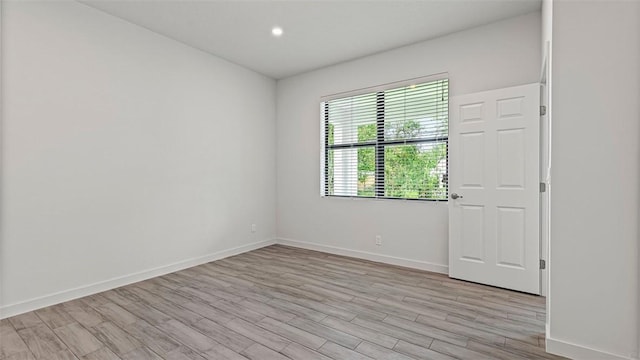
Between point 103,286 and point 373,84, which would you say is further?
point 373,84

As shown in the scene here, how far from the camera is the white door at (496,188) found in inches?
115

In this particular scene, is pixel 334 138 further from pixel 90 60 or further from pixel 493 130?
pixel 90 60

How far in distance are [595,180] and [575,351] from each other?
1.03m

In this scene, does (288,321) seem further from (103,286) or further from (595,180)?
(595,180)

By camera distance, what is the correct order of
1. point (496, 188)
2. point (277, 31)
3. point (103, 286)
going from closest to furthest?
point (103, 286)
point (496, 188)
point (277, 31)

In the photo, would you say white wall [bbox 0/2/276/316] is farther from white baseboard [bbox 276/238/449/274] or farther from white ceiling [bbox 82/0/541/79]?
white baseboard [bbox 276/238/449/274]

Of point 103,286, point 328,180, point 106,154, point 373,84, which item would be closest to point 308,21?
point 373,84

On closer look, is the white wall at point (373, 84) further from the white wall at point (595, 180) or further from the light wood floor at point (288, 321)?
the white wall at point (595, 180)

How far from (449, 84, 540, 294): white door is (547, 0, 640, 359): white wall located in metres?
1.16

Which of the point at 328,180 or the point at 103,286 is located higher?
the point at 328,180

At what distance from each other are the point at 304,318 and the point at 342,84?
3159 mm

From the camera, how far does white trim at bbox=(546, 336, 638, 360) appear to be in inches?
67.9

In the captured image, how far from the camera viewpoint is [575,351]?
5.96 ft

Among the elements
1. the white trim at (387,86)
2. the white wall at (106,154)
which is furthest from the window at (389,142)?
the white wall at (106,154)
